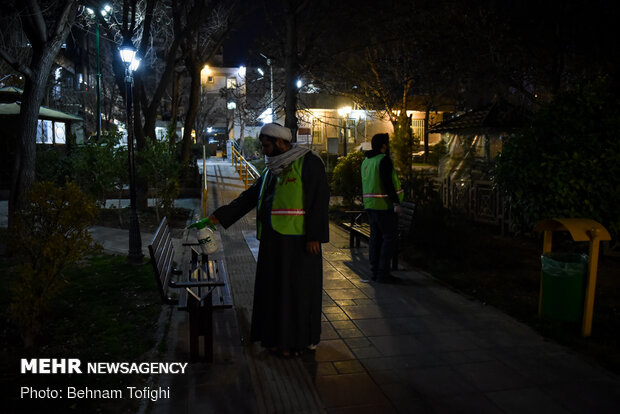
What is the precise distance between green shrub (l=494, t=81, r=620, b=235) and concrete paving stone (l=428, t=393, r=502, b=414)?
8.62ft

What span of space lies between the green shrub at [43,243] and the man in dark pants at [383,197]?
136 inches

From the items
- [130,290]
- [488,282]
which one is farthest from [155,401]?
[488,282]

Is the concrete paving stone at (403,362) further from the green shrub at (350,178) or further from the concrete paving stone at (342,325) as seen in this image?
the green shrub at (350,178)

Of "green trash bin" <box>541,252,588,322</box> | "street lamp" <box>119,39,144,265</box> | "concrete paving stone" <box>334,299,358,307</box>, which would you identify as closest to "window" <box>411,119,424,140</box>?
"street lamp" <box>119,39,144,265</box>

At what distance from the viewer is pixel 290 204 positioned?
439 cm

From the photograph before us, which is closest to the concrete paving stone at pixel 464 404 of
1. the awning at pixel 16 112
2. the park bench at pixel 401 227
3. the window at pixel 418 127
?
the park bench at pixel 401 227

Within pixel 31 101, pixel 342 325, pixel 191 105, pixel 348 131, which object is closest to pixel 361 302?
pixel 342 325

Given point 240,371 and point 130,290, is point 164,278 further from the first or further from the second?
point 130,290

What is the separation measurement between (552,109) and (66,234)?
17.3ft

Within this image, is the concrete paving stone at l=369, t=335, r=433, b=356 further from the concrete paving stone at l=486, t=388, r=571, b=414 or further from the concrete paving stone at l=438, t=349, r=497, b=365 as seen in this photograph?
the concrete paving stone at l=486, t=388, r=571, b=414

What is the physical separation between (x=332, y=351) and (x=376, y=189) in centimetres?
269

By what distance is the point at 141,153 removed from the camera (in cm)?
1320

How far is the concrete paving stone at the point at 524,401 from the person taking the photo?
3.63 meters

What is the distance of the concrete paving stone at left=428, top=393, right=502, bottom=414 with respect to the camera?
3.61 metres
